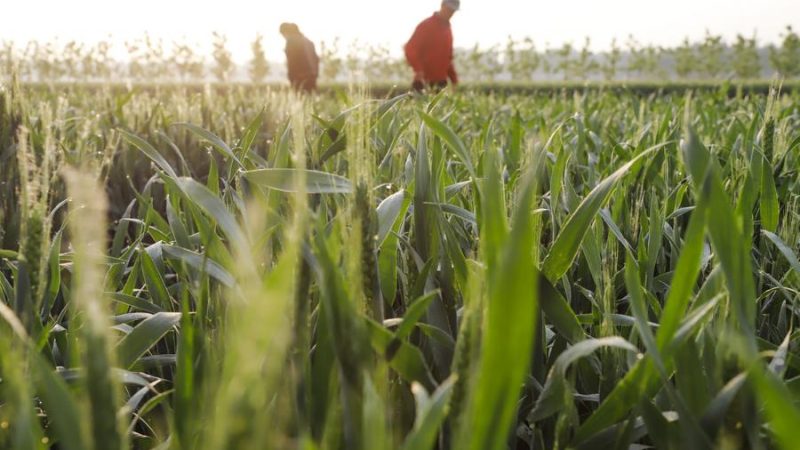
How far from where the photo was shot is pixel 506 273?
1.21 ft

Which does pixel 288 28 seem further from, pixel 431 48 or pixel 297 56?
pixel 431 48

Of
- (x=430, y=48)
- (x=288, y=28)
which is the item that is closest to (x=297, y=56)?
(x=288, y=28)

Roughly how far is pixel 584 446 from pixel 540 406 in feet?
0.20

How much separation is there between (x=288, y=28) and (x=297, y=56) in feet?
1.81

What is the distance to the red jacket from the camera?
1089 centimetres

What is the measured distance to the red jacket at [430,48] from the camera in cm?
1089

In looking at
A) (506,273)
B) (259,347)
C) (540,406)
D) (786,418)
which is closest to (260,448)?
(259,347)

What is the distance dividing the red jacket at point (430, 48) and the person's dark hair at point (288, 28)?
6.39ft

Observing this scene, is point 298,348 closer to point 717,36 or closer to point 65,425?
point 65,425

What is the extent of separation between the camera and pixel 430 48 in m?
10.9

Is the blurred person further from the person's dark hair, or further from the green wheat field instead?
the green wheat field

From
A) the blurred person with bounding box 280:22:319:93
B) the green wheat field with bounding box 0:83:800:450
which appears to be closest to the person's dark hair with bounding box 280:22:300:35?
the blurred person with bounding box 280:22:319:93

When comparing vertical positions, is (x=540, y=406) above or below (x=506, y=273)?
below

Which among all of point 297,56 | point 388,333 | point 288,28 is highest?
point 288,28
